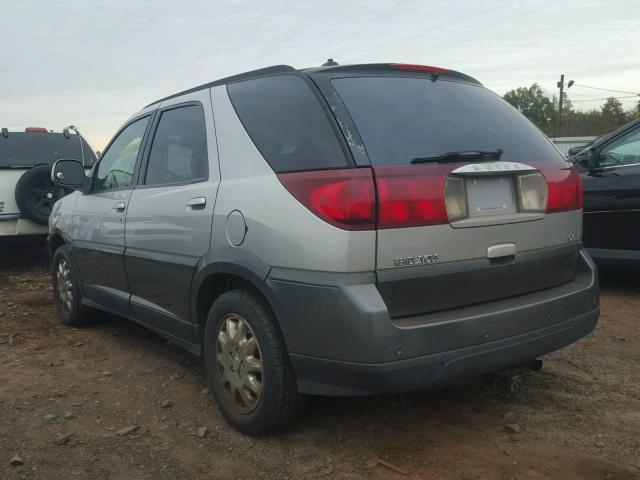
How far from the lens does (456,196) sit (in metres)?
2.66

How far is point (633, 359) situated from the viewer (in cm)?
405

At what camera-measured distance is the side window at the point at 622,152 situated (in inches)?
219

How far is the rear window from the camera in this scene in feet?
8.77

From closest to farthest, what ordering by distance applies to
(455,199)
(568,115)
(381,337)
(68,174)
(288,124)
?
(381,337) → (455,199) → (288,124) → (68,174) → (568,115)

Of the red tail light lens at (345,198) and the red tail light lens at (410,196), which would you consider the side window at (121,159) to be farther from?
the red tail light lens at (410,196)

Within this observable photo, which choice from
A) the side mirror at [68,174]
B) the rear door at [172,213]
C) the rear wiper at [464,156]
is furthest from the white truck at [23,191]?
the rear wiper at [464,156]

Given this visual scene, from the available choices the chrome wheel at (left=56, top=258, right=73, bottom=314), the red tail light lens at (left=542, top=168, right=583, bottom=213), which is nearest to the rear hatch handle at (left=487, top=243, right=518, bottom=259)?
the red tail light lens at (left=542, top=168, right=583, bottom=213)

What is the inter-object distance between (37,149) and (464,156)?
295 inches

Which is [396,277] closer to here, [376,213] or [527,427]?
[376,213]

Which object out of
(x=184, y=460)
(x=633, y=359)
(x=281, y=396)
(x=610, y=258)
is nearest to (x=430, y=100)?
(x=281, y=396)

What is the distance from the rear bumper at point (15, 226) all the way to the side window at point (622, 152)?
6565 mm

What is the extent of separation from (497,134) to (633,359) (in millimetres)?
2032

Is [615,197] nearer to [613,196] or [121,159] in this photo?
[613,196]

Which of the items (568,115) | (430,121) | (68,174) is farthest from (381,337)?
(568,115)
